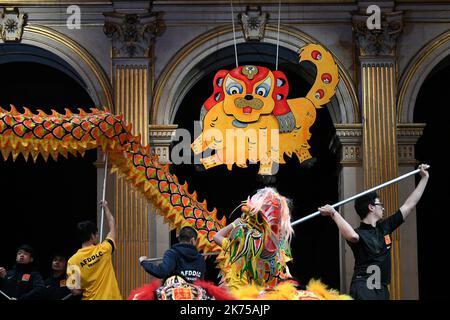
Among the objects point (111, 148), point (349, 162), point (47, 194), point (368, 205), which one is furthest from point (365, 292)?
point (47, 194)

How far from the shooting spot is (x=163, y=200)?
13.9 meters

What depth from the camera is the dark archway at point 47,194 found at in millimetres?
21980

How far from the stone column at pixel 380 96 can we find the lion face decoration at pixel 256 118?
0.55m

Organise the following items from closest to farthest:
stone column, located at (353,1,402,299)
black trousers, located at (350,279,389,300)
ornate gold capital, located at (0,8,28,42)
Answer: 1. black trousers, located at (350,279,389,300)
2. stone column, located at (353,1,402,299)
3. ornate gold capital, located at (0,8,28,42)

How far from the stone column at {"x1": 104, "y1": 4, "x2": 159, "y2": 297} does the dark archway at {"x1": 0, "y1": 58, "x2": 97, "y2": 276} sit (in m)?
3.79

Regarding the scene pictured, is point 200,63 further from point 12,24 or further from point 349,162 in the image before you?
point 12,24

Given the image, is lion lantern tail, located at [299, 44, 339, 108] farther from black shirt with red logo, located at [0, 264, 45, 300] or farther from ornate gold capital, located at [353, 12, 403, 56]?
black shirt with red logo, located at [0, 264, 45, 300]

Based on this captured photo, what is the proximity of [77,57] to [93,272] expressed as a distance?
6570mm

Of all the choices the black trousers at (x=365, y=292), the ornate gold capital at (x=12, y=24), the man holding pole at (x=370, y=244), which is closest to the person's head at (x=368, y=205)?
the man holding pole at (x=370, y=244)

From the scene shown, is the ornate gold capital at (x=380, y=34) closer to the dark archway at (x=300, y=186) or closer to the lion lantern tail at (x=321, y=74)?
the lion lantern tail at (x=321, y=74)

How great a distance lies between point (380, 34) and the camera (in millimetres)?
18172

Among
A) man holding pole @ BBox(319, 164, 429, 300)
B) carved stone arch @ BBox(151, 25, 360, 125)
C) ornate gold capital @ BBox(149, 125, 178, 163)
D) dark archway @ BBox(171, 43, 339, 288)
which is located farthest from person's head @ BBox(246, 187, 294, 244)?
dark archway @ BBox(171, 43, 339, 288)

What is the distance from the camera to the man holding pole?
34.6 ft

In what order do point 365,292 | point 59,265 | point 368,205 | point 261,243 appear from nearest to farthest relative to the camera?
point 261,243, point 365,292, point 368,205, point 59,265
